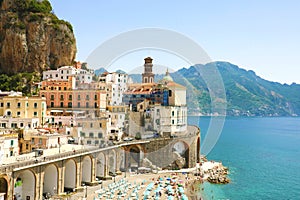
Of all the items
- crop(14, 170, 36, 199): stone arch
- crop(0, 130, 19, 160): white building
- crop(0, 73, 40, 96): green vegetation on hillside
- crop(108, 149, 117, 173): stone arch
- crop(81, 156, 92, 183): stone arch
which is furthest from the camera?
crop(0, 73, 40, 96): green vegetation on hillside

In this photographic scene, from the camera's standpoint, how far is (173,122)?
48.3 metres

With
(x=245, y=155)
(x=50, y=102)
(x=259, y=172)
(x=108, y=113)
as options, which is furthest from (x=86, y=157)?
(x=245, y=155)

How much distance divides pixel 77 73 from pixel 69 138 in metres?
18.0

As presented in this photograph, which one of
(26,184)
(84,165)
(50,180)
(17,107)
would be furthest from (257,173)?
(26,184)

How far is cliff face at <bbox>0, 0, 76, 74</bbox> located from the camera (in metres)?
56.2

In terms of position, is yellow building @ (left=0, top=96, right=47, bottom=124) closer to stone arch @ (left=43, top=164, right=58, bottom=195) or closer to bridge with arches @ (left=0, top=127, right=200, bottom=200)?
bridge with arches @ (left=0, top=127, right=200, bottom=200)

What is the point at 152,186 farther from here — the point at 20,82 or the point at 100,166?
the point at 20,82

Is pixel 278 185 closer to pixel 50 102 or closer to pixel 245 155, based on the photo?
pixel 245 155

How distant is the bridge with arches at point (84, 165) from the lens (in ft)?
87.1

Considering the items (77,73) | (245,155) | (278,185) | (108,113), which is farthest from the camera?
(245,155)

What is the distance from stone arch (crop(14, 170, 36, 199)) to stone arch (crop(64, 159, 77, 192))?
5.79 metres

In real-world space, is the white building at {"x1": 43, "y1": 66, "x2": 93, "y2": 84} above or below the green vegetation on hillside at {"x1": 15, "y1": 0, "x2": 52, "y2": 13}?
below

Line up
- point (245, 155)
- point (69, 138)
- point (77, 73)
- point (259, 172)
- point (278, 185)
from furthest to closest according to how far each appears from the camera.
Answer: point (245, 155)
point (77, 73)
point (259, 172)
point (278, 185)
point (69, 138)

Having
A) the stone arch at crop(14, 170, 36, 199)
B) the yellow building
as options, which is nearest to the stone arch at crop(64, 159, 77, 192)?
the stone arch at crop(14, 170, 36, 199)
